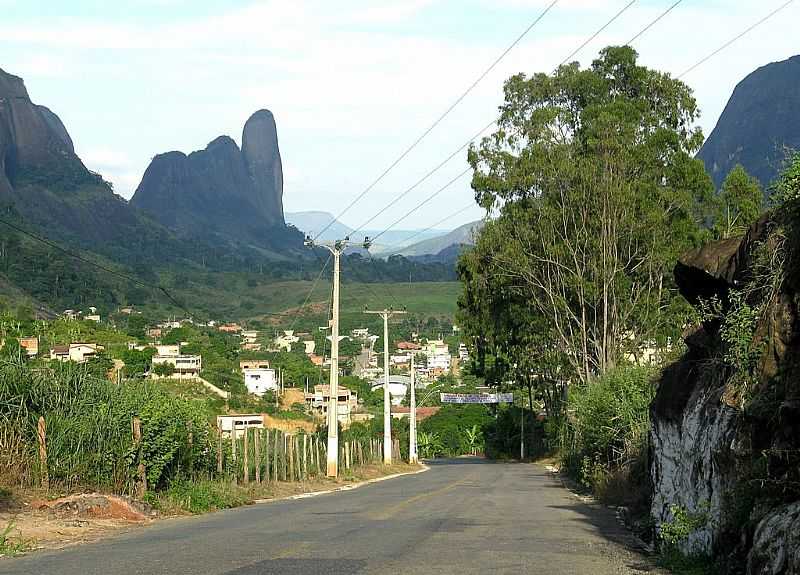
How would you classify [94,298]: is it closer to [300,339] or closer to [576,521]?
[300,339]

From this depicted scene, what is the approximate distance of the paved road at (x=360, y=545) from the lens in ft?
36.5

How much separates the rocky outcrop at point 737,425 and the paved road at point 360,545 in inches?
53.2

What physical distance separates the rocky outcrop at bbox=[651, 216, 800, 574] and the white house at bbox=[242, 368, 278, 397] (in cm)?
9707

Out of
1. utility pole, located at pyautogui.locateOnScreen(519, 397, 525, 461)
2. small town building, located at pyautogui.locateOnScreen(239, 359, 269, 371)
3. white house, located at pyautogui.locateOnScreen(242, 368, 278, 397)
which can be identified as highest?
small town building, located at pyautogui.locateOnScreen(239, 359, 269, 371)

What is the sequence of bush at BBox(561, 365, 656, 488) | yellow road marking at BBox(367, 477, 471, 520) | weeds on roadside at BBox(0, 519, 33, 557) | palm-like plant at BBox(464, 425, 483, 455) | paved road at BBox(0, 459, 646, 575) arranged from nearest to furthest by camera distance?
paved road at BBox(0, 459, 646, 575) → weeds on roadside at BBox(0, 519, 33, 557) → yellow road marking at BBox(367, 477, 471, 520) → bush at BBox(561, 365, 656, 488) → palm-like plant at BBox(464, 425, 483, 455)

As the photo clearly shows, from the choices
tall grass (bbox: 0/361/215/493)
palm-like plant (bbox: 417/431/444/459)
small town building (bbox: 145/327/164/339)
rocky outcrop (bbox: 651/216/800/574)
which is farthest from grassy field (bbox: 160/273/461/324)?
rocky outcrop (bbox: 651/216/800/574)

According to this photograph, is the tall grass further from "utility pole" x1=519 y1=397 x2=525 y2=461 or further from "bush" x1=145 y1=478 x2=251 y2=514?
"utility pole" x1=519 y1=397 x2=525 y2=461

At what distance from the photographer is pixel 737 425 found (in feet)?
38.0

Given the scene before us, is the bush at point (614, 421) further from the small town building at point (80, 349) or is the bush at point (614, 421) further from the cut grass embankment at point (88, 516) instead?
the small town building at point (80, 349)

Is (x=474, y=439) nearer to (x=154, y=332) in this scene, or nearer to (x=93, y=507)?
(x=154, y=332)

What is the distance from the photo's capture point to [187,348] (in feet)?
347

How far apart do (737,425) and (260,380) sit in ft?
351

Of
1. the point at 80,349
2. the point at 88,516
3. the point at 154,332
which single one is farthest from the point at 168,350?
the point at 88,516

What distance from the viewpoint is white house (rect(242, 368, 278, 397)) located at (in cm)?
11269
